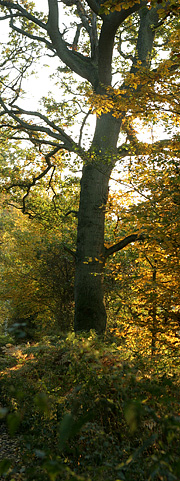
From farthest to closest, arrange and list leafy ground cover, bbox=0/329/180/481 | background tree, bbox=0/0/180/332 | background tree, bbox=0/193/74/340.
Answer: background tree, bbox=0/193/74/340 → background tree, bbox=0/0/180/332 → leafy ground cover, bbox=0/329/180/481

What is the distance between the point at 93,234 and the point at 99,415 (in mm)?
5165

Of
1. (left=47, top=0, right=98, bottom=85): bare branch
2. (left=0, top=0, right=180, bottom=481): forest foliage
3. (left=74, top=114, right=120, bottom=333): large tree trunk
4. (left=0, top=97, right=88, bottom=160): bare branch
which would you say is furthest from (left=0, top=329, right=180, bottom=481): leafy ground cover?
(left=47, top=0, right=98, bottom=85): bare branch

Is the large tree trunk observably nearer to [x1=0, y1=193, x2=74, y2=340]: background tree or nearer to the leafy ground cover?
[x1=0, y1=193, x2=74, y2=340]: background tree

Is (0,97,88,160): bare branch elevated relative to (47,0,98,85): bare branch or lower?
lower

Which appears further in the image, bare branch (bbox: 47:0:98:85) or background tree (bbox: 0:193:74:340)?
background tree (bbox: 0:193:74:340)

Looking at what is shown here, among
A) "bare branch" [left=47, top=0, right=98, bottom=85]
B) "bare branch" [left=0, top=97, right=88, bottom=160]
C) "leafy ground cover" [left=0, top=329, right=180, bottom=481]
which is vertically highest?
"bare branch" [left=47, top=0, right=98, bottom=85]

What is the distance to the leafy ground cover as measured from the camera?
2.07m

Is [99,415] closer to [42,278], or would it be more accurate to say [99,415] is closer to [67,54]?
[67,54]

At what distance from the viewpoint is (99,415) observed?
3.59m

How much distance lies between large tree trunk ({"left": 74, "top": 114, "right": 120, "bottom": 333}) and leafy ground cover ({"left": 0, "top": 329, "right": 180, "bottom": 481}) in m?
2.42

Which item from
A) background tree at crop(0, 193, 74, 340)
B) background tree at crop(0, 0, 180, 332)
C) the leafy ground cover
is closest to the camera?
the leafy ground cover

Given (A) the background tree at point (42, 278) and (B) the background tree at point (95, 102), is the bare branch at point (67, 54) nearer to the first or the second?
(B) the background tree at point (95, 102)

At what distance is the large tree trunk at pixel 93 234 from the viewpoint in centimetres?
798

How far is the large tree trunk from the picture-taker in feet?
26.2
